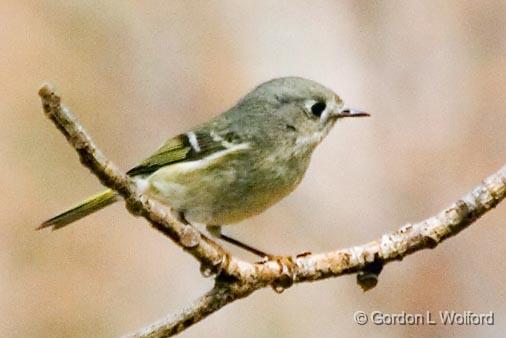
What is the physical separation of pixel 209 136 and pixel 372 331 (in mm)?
1557

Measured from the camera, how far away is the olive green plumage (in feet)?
6.25

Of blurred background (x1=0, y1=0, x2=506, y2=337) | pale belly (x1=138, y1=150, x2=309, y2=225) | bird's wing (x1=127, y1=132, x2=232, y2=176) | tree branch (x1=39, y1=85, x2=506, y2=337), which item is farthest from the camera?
blurred background (x1=0, y1=0, x2=506, y2=337)

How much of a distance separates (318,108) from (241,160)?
0.83 ft

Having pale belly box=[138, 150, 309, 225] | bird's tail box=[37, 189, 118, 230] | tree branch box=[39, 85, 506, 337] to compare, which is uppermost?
bird's tail box=[37, 189, 118, 230]

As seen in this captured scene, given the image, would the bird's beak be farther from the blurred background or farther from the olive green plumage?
the blurred background

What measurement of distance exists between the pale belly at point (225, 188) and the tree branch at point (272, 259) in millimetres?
212

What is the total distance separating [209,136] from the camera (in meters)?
2.08

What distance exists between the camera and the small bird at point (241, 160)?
1905 millimetres

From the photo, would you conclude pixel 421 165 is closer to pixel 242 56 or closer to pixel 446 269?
pixel 446 269

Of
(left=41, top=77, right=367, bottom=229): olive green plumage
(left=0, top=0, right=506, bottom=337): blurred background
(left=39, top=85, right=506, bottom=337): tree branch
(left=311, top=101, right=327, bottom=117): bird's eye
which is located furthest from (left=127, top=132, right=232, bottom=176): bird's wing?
(left=0, top=0, right=506, bottom=337): blurred background

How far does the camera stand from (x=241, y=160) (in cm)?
194

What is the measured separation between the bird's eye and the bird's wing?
24 centimetres

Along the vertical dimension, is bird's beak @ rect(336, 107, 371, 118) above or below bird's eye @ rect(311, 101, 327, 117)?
below

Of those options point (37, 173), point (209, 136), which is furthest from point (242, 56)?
point (209, 136)
